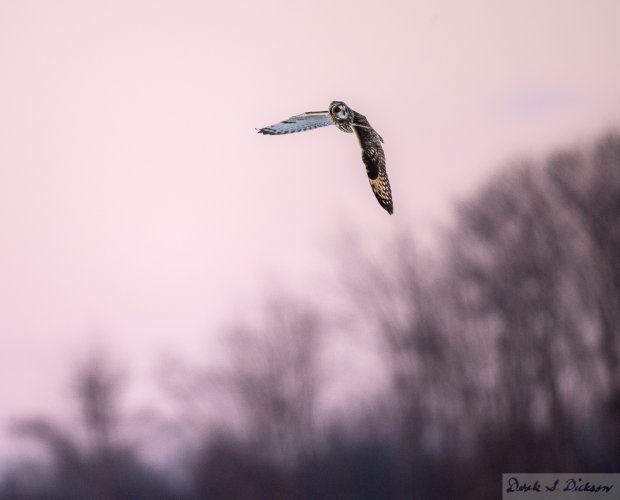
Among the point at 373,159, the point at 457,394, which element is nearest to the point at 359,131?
the point at 373,159

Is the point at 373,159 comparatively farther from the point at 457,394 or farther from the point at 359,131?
the point at 457,394

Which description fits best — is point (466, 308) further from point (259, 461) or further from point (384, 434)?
point (259, 461)

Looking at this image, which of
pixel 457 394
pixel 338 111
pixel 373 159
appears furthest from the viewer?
pixel 457 394

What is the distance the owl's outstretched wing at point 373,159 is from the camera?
3.76 meters

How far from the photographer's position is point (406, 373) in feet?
22.4

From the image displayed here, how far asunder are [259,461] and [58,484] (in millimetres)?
1094

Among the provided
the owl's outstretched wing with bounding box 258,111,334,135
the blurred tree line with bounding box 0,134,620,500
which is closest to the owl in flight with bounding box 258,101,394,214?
the owl's outstretched wing with bounding box 258,111,334,135

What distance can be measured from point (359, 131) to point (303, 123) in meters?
0.17

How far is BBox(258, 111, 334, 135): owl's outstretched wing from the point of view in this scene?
12.2 ft

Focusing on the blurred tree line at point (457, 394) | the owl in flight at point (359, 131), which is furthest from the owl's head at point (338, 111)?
the blurred tree line at point (457, 394)

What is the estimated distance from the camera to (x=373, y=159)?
3.78 m

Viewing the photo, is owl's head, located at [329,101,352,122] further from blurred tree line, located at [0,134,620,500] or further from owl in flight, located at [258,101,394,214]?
blurred tree line, located at [0,134,620,500]

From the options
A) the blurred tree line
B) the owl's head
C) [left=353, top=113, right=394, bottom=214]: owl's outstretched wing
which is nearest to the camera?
the owl's head

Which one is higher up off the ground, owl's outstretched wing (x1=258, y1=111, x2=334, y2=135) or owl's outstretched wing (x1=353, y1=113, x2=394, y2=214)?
owl's outstretched wing (x1=258, y1=111, x2=334, y2=135)
